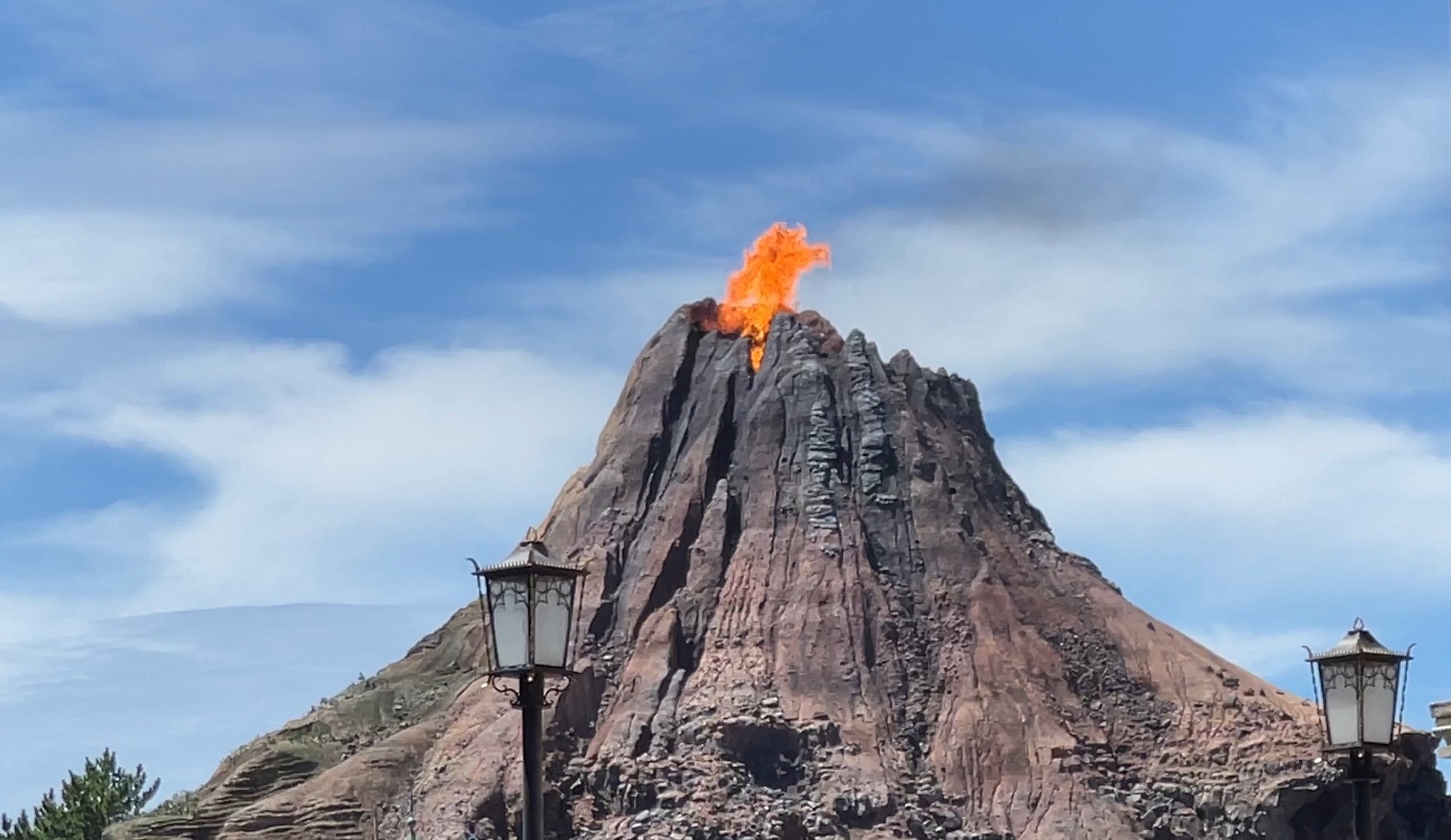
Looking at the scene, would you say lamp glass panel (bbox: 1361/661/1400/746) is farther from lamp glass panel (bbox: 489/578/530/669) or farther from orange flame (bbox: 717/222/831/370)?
orange flame (bbox: 717/222/831/370)

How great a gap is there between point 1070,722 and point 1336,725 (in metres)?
85.8

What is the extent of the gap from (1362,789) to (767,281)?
344ft

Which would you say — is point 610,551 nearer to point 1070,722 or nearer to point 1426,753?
point 1070,722

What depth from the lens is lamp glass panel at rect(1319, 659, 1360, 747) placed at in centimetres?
2164

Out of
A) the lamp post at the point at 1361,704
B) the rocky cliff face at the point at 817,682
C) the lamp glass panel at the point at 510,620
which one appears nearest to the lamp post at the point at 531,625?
the lamp glass panel at the point at 510,620

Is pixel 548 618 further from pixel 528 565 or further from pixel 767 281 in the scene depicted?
pixel 767 281

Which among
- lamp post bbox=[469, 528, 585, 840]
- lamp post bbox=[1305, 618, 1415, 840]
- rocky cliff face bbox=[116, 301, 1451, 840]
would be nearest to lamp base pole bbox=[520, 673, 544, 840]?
lamp post bbox=[469, 528, 585, 840]

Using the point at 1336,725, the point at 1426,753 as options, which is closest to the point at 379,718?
the point at 1426,753

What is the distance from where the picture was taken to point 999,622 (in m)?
110

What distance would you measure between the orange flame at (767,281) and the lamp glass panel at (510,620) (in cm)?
10548

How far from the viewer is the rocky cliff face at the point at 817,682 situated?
10069 centimetres

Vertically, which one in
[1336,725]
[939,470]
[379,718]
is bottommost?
[1336,725]

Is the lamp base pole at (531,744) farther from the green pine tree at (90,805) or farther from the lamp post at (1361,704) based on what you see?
the green pine tree at (90,805)

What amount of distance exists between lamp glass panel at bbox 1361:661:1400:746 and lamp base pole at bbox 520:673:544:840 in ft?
22.2
